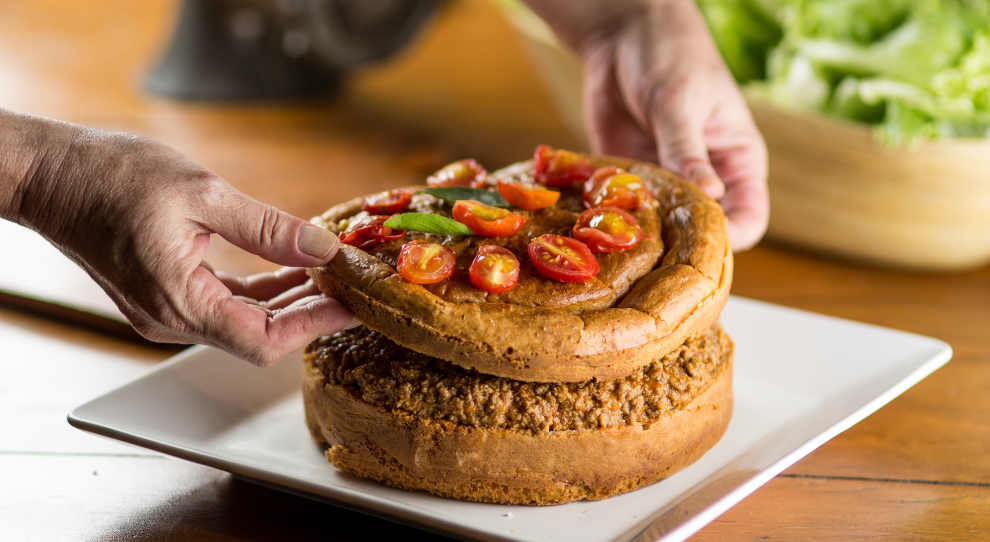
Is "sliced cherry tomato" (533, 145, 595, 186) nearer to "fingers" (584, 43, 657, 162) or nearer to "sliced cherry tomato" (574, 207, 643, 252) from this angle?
"sliced cherry tomato" (574, 207, 643, 252)

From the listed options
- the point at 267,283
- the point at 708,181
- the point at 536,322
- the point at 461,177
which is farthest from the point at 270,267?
the point at 536,322

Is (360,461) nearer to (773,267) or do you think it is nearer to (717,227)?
(717,227)

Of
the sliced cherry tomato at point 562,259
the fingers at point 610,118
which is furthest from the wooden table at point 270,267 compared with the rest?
the fingers at point 610,118

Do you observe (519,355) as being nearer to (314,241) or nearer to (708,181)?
(314,241)

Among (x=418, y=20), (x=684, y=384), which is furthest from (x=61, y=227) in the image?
(x=418, y=20)

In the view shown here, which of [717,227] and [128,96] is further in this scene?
[128,96]

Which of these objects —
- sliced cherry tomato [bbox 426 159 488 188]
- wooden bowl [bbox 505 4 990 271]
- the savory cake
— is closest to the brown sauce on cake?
the savory cake
